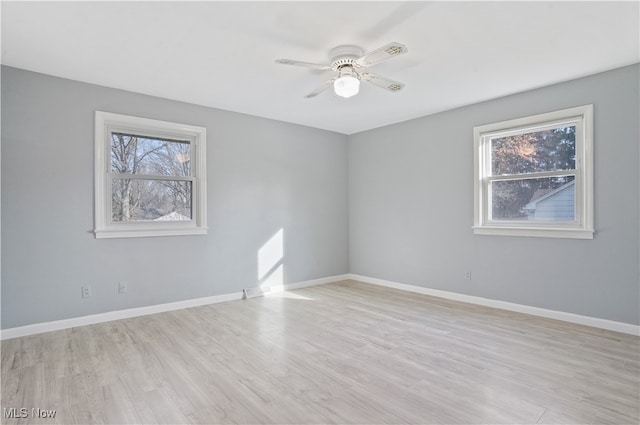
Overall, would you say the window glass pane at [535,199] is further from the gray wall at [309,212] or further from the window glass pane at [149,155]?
the window glass pane at [149,155]

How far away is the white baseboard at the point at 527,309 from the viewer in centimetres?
338

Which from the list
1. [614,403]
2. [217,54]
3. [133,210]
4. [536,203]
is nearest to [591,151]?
[536,203]

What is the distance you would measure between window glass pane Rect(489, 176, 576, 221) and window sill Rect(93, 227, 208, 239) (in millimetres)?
3818

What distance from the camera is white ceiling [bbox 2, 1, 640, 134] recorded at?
7.95ft

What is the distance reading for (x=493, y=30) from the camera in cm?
269

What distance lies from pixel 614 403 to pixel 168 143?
4.83 meters

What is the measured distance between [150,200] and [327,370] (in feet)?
9.77

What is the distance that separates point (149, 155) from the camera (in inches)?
166

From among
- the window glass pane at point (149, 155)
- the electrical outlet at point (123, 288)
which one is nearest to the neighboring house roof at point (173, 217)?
the window glass pane at point (149, 155)

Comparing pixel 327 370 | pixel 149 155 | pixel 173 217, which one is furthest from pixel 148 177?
pixel 327 370

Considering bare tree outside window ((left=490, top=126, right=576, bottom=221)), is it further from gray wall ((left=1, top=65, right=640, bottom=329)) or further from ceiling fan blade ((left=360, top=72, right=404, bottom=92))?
ceiling fan blade ((left=360, top=72, right=404, bottom=92))

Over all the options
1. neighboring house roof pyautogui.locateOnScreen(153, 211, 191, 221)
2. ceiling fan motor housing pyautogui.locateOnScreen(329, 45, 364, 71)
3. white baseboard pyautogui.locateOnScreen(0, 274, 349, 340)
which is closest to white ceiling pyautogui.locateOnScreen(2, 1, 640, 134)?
ceiling fan motor housing pyautogui.locateOnScreen(329, 45, 364, 71)

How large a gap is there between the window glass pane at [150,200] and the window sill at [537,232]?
3.83m

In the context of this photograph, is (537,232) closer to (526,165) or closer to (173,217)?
(526,165)
